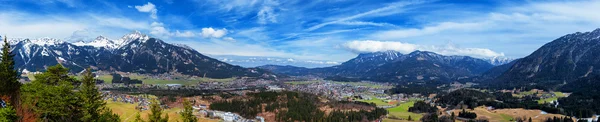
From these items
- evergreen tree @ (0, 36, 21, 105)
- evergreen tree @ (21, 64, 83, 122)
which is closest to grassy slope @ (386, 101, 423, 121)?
evergreen tree @ (21, 64, 83, 122)

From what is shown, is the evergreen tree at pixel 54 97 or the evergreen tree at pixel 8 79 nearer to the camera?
the evergreen tree at pixel 54 97

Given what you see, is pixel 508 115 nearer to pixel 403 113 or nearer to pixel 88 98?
pixel 403 113

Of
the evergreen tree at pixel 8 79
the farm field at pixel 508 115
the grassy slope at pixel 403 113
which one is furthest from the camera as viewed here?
the grassy slope at pixel 403 113

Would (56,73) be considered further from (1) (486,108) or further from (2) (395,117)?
(1) (486,108)

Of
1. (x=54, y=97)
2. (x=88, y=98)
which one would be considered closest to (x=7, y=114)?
(x=54, y=97)

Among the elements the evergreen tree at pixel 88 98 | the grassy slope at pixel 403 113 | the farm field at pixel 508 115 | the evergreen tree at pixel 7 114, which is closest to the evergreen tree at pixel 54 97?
the evergreen tree at pixel 88 98

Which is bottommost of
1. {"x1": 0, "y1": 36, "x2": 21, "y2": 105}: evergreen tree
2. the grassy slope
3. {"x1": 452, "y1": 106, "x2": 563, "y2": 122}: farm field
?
the grassy slope

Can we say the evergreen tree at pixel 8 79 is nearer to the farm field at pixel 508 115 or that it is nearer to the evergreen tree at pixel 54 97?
the evergreen tree at pixel 54 97

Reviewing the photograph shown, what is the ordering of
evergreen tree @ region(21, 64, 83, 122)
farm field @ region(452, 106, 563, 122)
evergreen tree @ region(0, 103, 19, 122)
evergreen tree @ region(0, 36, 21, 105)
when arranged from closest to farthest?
evergreen tree @ region(0, 103, 19, 122) → evergreen tree @ region(21, 64, 83, 122) → evergreen tree @ region(0, 36, 21, 105) → farm field @ region(452, 106, 563, 122)

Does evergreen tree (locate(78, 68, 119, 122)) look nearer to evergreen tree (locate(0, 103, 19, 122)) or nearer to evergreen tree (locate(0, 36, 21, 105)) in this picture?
evergreen tree (locate(0, 103, 19, 122))
